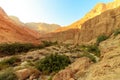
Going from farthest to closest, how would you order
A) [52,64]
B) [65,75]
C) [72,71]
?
[52,64] < [72,71] < [65,75]

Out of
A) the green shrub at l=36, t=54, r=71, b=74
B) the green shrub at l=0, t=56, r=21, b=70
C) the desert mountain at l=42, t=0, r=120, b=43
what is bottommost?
the green shrub at l=0, t=56, r=21, b=70

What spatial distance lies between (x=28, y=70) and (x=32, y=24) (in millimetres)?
123411

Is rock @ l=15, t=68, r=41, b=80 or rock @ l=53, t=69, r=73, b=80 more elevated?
rock @ l=53, t=69, r=73, b=80

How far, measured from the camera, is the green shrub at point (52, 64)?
12.3 m

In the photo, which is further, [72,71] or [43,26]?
[43,26]

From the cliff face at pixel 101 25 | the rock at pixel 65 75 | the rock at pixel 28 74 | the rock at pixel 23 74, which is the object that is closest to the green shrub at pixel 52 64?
the rock at pixel 28 74

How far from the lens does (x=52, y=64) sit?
12625mm

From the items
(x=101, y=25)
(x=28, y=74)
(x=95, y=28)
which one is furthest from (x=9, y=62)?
(x=95, y=28)

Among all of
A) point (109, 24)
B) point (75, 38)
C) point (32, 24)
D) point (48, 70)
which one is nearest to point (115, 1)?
point (75, 38)

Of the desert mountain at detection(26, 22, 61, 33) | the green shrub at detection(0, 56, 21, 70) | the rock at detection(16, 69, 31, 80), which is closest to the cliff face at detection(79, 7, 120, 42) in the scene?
the green shrub at detection(0, 56, 21, 70)

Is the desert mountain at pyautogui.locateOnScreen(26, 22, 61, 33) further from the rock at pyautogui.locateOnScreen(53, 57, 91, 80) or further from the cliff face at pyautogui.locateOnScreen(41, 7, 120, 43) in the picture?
the rock at pyautogui.locateOnScreen(53, 57, 91, 80)

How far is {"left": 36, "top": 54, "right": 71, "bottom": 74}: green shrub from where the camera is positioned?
1231 centimetres

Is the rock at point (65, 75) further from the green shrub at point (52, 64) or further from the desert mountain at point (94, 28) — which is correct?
the desert mountain at point (94, 28)

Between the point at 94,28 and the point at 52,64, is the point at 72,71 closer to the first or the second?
the point at 52,64
